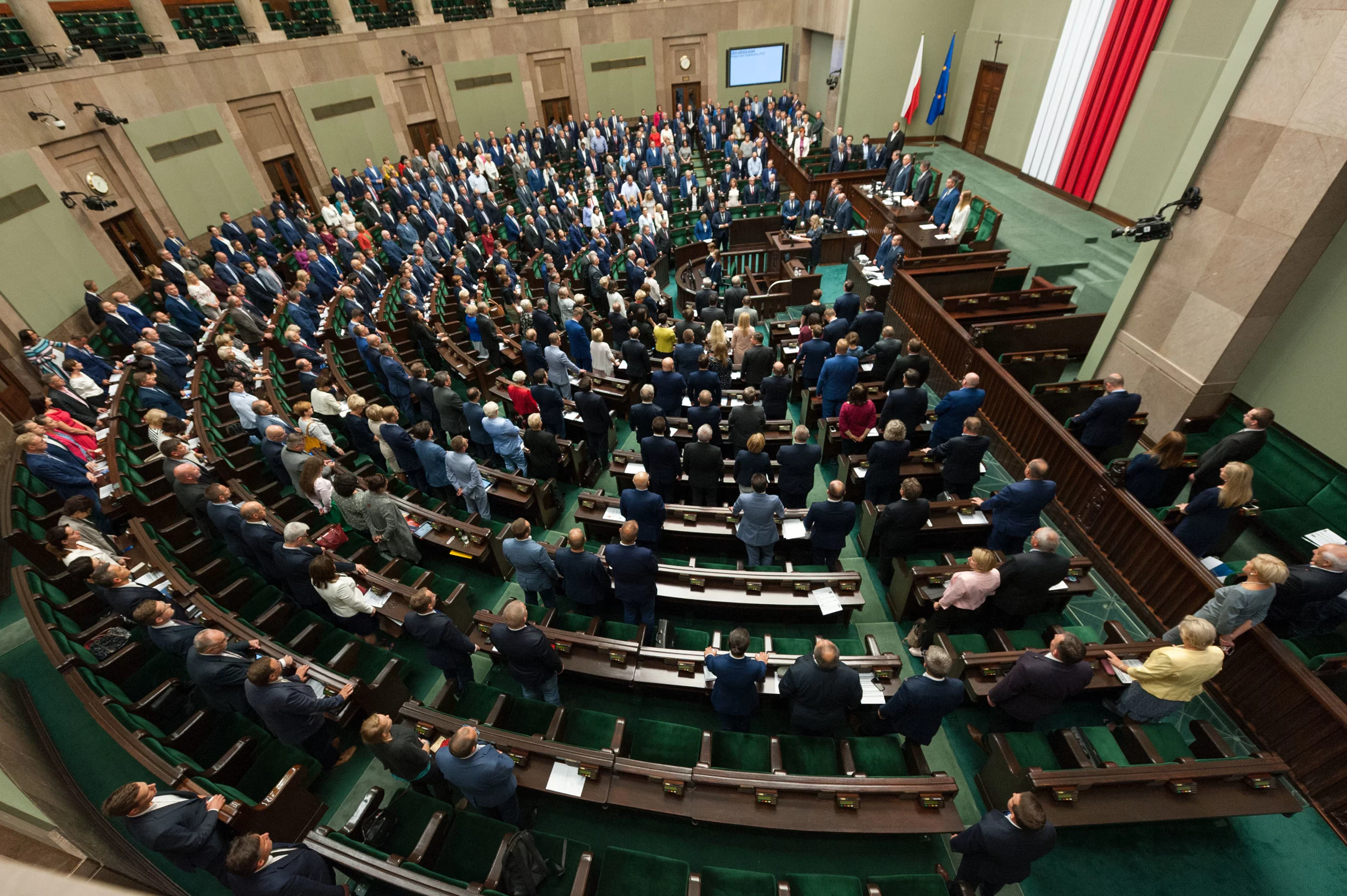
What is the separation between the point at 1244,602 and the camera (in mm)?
3832

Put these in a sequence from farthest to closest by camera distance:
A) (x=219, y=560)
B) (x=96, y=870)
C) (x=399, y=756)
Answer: (x=219, y=560), (x=399, y=756), (x=96, y=870)

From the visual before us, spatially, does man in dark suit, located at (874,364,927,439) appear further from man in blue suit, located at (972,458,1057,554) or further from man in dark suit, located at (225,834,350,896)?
man in dark suit, located at (225,834,350,896)

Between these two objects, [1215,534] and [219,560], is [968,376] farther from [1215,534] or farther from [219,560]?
[219,560]

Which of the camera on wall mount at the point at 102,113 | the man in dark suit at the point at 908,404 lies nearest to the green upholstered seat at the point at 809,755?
the man in dark suit at the point at 908,404

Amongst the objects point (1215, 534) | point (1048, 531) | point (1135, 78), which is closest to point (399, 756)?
point (1048, 531)

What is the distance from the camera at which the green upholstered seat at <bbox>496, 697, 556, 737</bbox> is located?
4184mm

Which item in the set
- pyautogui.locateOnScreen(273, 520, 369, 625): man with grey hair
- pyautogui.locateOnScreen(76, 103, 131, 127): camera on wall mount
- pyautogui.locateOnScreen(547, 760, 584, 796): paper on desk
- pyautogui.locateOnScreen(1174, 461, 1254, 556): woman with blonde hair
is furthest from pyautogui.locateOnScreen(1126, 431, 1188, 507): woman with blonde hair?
pyautogui.locateOnScreen(76, 103, 131, 127): camera on wall mount

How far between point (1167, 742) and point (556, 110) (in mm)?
24932

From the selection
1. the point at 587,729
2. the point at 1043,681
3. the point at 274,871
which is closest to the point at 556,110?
the point at 587,729

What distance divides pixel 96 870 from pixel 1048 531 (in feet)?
20.6

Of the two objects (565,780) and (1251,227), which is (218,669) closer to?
(565,780)

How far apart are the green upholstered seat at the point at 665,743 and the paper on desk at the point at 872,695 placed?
1208 millimetres

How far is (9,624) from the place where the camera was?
18.7 ft

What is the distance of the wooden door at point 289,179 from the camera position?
15570 millimetres
